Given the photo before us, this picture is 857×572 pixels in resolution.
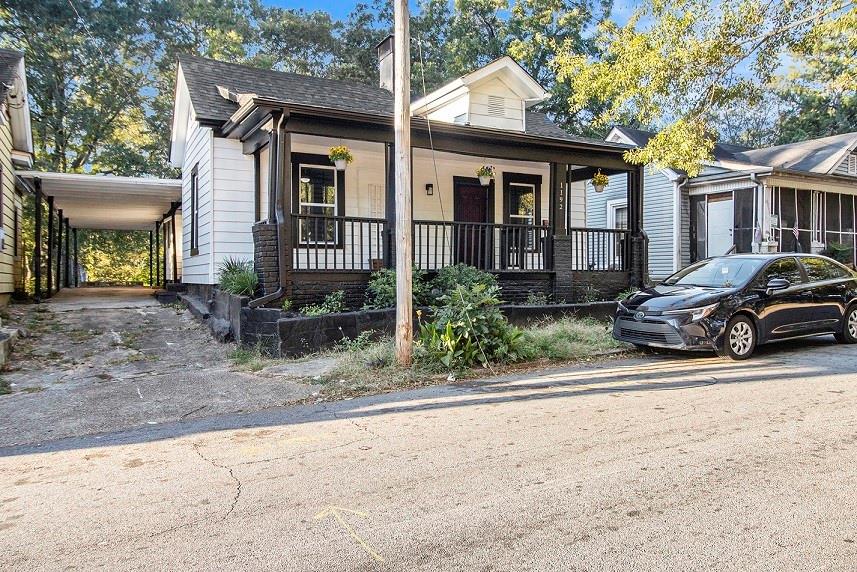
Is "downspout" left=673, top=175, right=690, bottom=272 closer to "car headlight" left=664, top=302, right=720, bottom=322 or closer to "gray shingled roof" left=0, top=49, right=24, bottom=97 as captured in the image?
"car headlight" left=664, top=302, right=720, bottom=322

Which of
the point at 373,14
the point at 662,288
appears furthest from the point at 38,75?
the point at 662,288

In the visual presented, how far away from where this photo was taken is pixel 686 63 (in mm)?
11203

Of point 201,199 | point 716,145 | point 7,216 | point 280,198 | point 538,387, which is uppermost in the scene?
point 716,145

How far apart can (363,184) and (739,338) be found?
792 centimetres

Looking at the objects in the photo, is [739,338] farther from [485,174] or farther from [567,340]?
[485,174]

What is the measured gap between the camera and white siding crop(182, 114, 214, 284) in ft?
39.3

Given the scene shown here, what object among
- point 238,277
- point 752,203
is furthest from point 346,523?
point 752,203

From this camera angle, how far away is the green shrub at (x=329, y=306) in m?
9.14

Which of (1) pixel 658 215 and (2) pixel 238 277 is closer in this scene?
(2) pixel 238 277

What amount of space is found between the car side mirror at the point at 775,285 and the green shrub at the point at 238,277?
7.75 m

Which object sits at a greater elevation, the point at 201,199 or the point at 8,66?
the point at 8,66

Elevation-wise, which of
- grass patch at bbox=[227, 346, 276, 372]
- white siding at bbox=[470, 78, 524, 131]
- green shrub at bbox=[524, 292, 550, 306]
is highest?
white siding at bbox=[470, 78, 524, 131]

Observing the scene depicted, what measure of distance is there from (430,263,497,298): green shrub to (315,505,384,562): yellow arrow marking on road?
6.90 metres

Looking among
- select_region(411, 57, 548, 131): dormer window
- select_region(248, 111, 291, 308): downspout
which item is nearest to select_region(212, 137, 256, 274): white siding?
select_region(248, 111, 291, 308): downspout
